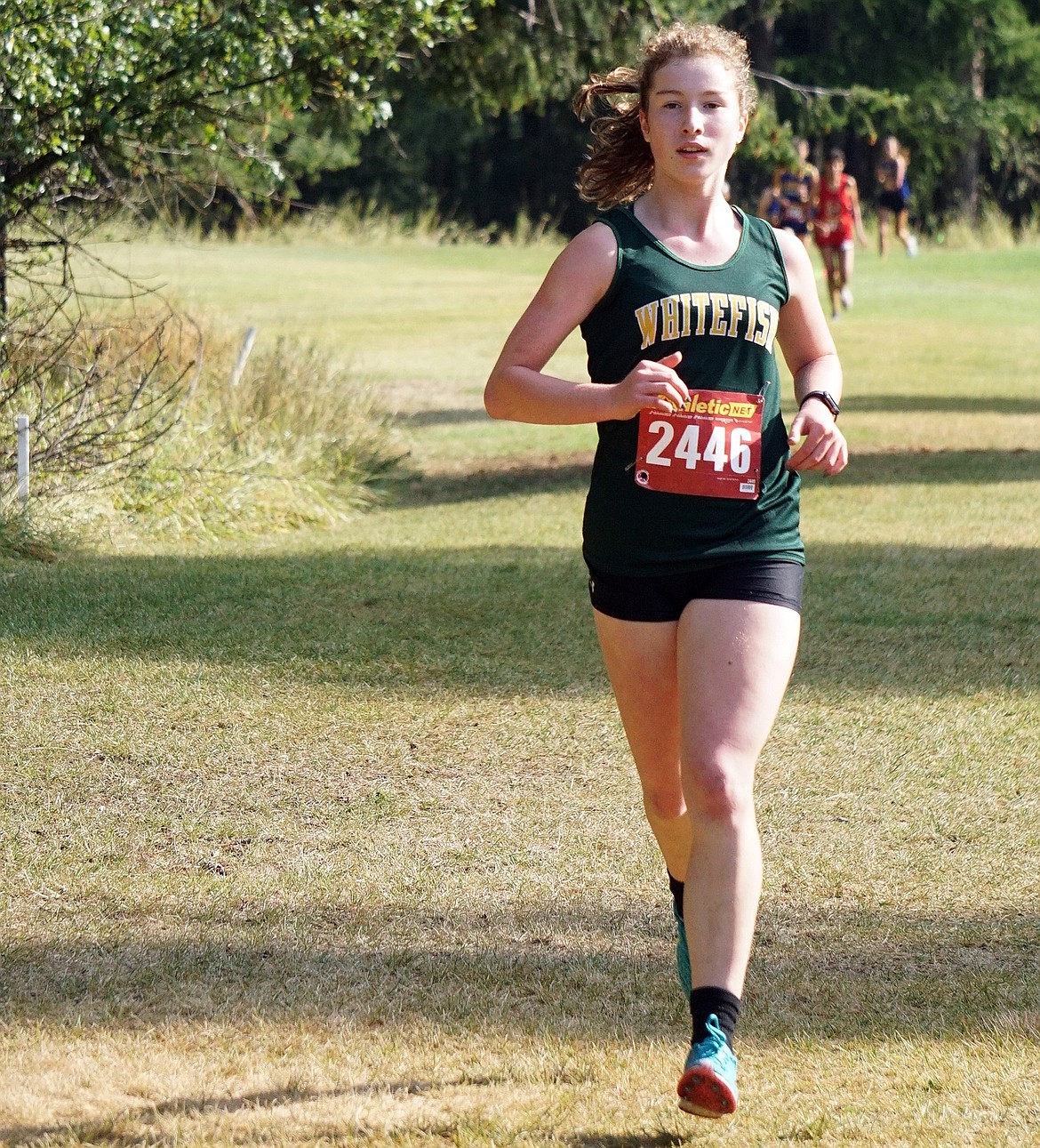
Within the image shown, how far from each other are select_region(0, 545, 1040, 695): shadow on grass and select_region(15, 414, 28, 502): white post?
0.69 meters

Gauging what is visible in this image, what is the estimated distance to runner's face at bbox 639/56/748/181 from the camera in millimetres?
3432

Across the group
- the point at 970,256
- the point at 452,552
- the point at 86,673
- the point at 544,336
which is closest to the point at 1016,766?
the point at 544,336

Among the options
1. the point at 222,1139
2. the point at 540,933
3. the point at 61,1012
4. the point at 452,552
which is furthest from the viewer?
the point at 452,552

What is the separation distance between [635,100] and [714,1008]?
2058mm

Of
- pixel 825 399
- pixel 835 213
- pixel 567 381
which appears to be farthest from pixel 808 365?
pixel 835 213

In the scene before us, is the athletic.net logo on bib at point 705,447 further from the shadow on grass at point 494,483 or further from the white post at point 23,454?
the shadow on grass at point 494,483

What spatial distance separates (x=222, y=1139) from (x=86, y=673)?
3.66m

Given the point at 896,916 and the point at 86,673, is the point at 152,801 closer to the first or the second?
the point at 86,673

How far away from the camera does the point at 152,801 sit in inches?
213

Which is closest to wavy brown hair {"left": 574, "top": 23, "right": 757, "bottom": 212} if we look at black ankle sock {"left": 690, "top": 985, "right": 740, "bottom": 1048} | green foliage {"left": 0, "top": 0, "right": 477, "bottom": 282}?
black ankle sock {"left": 690, "top": 985, "right": 740, "bottom": 1048}

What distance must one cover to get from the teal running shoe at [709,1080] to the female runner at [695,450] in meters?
0.09

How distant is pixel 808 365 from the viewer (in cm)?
373

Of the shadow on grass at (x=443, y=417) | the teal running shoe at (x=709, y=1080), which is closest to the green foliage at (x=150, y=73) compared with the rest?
the shadow on grass at (x=443, y=417)

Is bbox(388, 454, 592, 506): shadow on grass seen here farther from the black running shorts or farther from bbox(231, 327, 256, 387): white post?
the black running shorts
